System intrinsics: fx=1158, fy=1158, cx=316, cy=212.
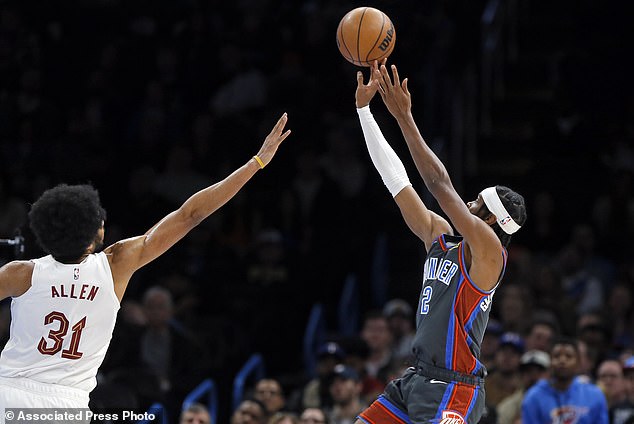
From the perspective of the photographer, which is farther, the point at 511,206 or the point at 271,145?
the point at 271,145

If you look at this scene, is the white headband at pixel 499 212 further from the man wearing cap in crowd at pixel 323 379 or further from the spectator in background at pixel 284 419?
→ the man wearing cap in crowd at pixel 323 379

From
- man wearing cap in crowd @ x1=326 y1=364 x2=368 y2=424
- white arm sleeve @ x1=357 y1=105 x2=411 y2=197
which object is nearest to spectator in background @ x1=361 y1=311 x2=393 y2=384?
man wearing cap in crowd @ x1=326 y1=364 x2=368 y2=424

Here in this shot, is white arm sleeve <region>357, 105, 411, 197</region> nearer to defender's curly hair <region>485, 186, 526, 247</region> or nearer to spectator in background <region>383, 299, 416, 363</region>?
defender's curly hair <region>485, 186, 526, 247</region>

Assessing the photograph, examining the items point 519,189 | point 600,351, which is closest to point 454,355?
point 600,351

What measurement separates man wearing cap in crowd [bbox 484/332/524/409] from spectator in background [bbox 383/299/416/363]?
1.12 metres

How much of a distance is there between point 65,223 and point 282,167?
9679mm

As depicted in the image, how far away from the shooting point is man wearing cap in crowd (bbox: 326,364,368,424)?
1129 centimetres

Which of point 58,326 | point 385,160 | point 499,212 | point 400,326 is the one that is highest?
point 385,160

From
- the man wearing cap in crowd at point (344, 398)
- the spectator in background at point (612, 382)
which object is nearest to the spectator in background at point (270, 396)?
the man wearing cap in crowd at point (344, 398)

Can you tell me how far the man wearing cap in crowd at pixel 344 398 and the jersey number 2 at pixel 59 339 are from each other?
5.36 m

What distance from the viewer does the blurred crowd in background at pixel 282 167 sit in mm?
13086

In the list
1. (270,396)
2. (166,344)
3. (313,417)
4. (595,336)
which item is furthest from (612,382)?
(166,344)

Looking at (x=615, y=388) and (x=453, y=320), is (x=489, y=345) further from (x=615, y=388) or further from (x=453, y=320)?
(x=453, y=320)

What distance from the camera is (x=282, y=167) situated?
1577 cm
